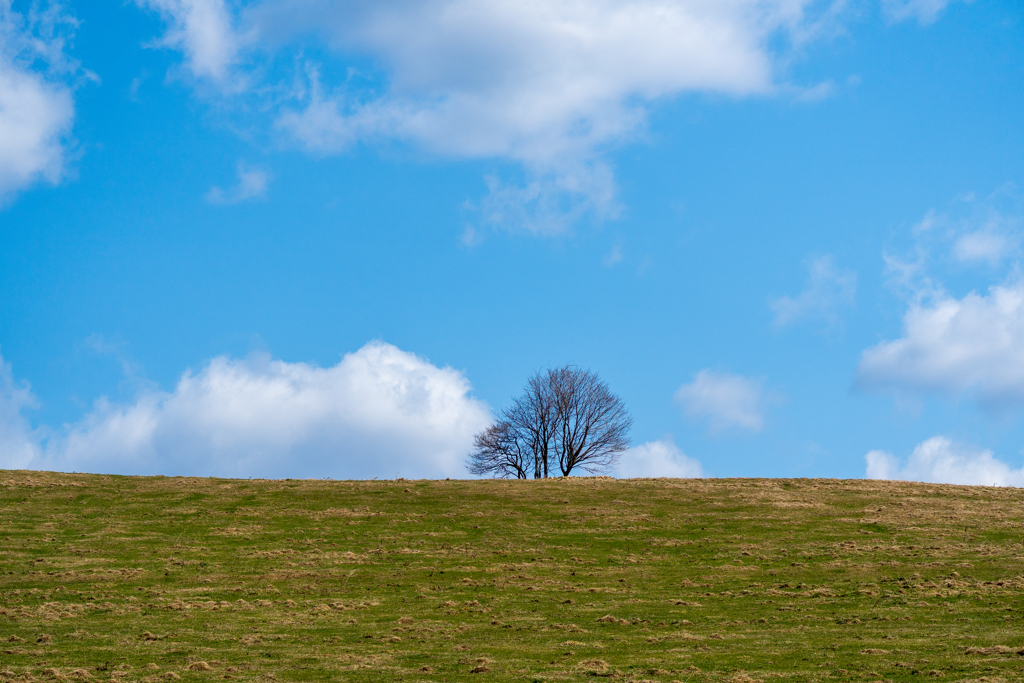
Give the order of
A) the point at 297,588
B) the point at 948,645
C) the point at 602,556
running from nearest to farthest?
the point at 948,645
the point at 297,588
the point at 602,556

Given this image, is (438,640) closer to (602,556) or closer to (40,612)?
(602,556)

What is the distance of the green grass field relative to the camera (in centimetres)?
2070

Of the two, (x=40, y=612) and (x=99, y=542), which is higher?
(x=99, y=542)

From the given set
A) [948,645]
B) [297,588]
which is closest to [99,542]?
[297,588]

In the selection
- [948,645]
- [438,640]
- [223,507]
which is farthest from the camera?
[223,507]

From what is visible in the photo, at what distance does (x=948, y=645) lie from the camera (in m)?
21.3

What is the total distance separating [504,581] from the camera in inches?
1181

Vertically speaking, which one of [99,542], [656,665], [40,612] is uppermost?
[99,542]

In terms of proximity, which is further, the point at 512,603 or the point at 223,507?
the point at 223,507

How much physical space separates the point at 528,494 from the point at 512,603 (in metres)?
16.9

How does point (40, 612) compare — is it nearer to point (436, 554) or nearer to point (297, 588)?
point (297, 588)

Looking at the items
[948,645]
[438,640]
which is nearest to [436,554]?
[438,640]

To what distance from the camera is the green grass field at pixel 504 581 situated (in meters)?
20.7

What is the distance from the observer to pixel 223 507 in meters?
40.3
